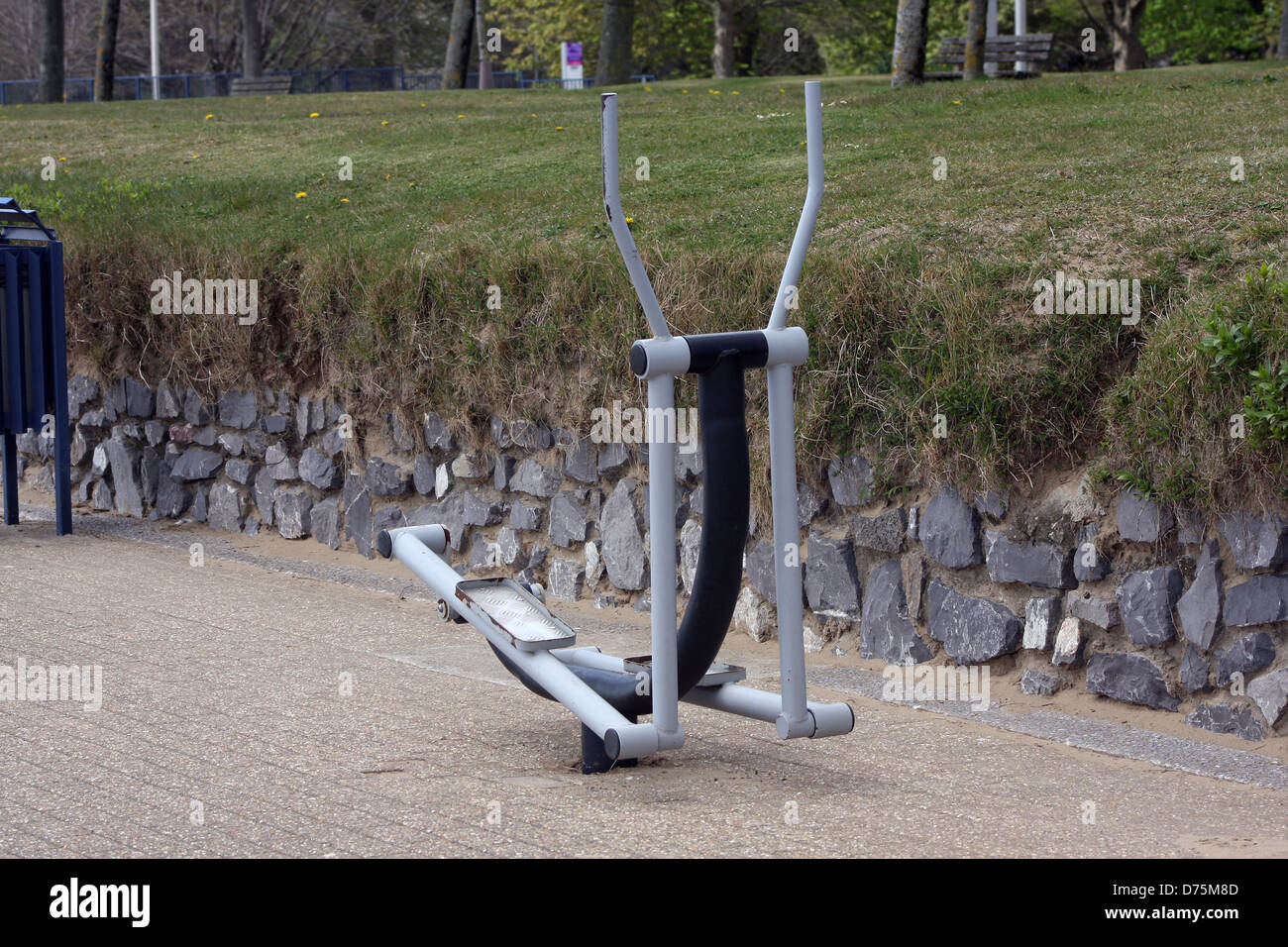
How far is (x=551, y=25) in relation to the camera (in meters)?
41.4

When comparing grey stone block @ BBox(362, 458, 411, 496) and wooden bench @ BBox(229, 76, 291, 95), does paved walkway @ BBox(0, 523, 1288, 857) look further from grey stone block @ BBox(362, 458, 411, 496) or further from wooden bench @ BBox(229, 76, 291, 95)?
wooden bench @ BBox(229, 76, 291, 95)

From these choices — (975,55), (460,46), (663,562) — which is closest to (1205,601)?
(663,562)

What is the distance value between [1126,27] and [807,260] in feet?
108

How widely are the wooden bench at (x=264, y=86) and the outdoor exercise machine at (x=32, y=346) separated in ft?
75.3

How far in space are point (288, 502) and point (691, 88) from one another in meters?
14.0

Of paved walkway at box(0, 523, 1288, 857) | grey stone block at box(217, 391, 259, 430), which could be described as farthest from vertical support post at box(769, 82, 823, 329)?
grey stone block at box(217, 391, 259, 430)

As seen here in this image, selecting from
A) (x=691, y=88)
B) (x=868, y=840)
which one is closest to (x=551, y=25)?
(x=691, y=88)

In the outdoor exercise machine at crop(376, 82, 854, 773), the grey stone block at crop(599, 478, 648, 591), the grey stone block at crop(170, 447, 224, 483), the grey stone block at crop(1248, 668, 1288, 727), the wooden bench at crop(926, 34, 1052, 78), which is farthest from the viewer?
the wooden bench at crop(926, 34, 1052, 78)

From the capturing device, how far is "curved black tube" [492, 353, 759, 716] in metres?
4.44

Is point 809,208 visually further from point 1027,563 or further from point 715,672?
point 1027,563

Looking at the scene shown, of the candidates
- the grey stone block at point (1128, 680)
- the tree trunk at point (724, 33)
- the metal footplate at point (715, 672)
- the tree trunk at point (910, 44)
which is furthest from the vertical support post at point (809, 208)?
the tree trunk at point (724, 33)

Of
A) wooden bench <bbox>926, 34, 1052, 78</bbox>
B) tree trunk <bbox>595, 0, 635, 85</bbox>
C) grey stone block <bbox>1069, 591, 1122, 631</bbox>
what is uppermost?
tree trunk <bbox>595, 0, 635, 85</bbox>
